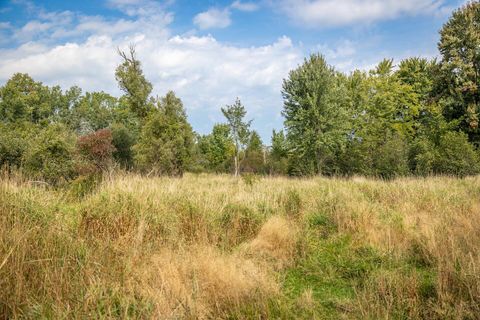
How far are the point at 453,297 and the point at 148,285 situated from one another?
3.22 meters

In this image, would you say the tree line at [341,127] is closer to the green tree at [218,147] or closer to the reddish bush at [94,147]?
the reddish bush at [94,147]

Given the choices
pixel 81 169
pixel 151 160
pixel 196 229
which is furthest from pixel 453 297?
pixel 151 160

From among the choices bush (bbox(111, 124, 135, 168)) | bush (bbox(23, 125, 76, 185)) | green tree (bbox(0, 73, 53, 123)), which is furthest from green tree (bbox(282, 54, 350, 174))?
green tree (bbox(0, 73, 53, 123))

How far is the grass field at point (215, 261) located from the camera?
3.08m

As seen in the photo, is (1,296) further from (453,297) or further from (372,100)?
(372,100)

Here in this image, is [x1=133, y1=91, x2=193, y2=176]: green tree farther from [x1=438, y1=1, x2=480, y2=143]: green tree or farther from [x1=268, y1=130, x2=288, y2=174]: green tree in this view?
[x1=438, y1=1, x2=480, y2=143]: green tree

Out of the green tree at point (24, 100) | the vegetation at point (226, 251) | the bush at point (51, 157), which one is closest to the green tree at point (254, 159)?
the bush at point (51, 157)

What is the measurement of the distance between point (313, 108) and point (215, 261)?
18619 millimetres

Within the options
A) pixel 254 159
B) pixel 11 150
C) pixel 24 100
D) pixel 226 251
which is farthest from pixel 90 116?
pixel 226 251

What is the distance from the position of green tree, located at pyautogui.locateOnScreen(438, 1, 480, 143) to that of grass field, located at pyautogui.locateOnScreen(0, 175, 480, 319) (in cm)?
1989

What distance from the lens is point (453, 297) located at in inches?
135

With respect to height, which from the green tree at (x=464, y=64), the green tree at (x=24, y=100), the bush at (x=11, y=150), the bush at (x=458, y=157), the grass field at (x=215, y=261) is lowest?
the grass field at (x=215, y=261)

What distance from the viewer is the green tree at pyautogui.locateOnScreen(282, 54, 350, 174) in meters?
21.8

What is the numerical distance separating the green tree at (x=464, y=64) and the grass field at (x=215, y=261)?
1989cm
